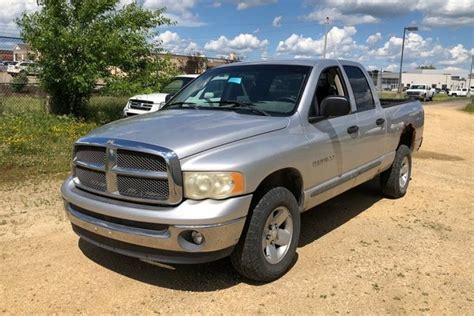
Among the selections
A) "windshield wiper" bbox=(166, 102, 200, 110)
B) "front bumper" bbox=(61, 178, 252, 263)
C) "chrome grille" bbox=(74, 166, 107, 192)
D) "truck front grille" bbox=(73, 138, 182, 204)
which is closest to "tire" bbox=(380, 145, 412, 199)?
"windshield wiper" bbox=(166, 102, 200, 110)

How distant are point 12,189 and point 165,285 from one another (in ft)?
12.2

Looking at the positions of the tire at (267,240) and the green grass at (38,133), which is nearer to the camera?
the tire at (267,240)

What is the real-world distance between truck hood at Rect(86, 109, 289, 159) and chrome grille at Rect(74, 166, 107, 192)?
305 millimetres

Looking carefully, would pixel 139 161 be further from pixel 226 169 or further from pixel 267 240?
pixel 267 240

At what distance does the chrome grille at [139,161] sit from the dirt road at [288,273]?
3.37 feet

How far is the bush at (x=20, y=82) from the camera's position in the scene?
1252cm

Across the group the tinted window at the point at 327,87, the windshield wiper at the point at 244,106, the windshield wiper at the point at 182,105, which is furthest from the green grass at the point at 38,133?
the tinted window at the point at 327,87

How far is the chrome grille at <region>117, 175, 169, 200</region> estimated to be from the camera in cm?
368

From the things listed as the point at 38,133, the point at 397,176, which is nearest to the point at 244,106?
the point at 397,176

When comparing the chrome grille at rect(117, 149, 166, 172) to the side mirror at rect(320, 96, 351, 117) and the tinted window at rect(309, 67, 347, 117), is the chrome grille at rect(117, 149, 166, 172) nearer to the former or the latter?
the tinted window at rect(309, 67, 347, 117)

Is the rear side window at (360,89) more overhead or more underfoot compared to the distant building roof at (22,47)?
more underfoot

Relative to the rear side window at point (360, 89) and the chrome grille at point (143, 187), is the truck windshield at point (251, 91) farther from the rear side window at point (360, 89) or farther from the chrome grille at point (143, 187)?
the chrome grille at point (143, 187)

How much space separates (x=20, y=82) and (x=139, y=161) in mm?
Answer: 10207

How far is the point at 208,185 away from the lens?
11.9 ft
